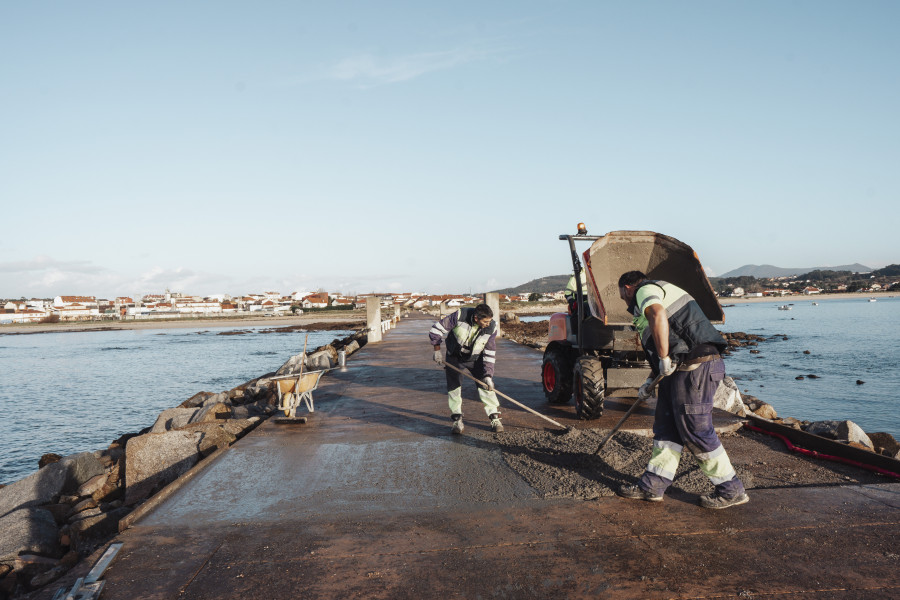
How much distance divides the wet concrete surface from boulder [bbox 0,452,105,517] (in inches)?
136

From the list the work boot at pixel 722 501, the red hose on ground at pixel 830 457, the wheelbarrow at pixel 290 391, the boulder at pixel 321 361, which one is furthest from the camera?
the boulder at pixel 321 361

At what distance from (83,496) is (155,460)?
4.65ft

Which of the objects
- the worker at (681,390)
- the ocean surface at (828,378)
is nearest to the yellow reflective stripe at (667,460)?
the worker at (681,390)

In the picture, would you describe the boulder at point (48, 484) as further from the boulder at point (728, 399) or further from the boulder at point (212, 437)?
the boulder at point (728, 399)

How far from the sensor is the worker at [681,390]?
423 cm

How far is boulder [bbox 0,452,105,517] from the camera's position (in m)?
7.54

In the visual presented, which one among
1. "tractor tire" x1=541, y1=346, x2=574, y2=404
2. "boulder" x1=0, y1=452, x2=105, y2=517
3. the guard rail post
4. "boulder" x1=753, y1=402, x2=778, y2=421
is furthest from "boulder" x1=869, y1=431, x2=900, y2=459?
the guard rail post

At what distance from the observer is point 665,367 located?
4.27 m

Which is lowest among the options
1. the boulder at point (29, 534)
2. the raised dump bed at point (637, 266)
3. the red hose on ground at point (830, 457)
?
the boulder at point (29, 534)

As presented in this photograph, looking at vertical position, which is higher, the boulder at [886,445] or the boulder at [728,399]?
the boulder at [728,399]

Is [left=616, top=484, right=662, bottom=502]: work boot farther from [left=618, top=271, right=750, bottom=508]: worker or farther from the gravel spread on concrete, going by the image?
the gravel spread on concrete

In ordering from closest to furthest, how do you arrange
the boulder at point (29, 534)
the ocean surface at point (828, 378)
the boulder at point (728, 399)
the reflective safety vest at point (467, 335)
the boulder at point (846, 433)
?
the boulder at point (29, 534) → the reflective safety vest at point (467, 335) → the boulder at point (846, 433) → the boulder at point (728, 399) → the ocean surface at point (828, 378)

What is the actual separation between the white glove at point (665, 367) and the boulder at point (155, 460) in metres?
5.49

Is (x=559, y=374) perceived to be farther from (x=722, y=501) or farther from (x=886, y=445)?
(x=886, y=445)
